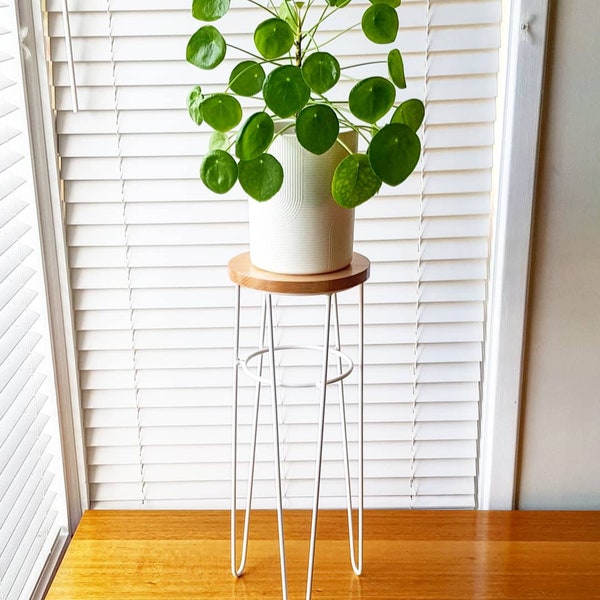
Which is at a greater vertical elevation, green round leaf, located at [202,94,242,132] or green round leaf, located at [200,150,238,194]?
green round leaf, located at [202,94,242,132]

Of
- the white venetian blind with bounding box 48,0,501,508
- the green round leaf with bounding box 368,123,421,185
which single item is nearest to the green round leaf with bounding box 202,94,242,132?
the green round leaf with bounding box 368,123,421,185

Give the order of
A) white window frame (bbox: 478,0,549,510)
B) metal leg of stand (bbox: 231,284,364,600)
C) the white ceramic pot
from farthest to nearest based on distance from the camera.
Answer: white window frame (bbox: 478,0,549,510) → metal leg of stand (bbox: 231,284,364,600) → the white ceramic pot

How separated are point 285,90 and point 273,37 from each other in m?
0.09

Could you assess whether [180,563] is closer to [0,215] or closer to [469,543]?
[469,543]

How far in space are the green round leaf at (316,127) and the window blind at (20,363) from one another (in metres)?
0.56

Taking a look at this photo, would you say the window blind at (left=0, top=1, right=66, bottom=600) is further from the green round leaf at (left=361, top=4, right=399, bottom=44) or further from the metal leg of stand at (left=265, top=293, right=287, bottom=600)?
the green round leaf at (left=361, top=4, right=399, bottom=44)

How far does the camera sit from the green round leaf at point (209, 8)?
129 cm

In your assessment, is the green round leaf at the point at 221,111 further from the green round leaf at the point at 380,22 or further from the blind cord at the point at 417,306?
the blind cord at the point at 417,306

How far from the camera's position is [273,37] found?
1261 mm

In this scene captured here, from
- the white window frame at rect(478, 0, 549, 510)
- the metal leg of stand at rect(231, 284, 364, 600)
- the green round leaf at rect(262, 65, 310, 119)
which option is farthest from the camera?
the white window frame at rect(478, 0, 549, 510)

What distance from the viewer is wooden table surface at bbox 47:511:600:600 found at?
1.62 metres

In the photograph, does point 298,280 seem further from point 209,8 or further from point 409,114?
point 209,8

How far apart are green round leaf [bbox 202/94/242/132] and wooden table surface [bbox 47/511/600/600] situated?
2.91 feet

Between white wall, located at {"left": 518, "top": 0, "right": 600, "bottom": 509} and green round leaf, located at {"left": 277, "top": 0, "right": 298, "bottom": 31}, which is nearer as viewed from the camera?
green round leaf, located at {"left": 277, "top": 0, "right": 298, "bottom": 31}
